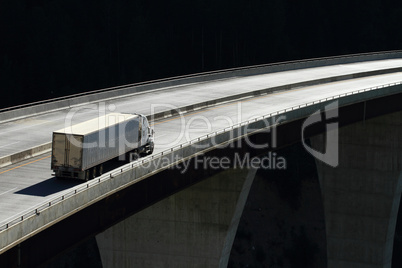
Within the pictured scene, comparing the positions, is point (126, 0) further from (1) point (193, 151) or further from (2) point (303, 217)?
(1) point (193, 151)

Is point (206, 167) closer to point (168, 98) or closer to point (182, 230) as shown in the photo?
point (182, 230)


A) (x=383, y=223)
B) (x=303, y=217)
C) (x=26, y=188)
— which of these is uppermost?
(x=26, y=188)

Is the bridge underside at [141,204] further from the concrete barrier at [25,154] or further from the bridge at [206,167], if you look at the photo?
the concrete barrier at [25,154]

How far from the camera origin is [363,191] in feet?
188

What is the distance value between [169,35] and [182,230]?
8078 centimetres

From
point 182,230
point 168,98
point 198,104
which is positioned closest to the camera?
point 182,230

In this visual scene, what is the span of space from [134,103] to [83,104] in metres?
3.25

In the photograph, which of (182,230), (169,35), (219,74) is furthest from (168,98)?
(169,35)

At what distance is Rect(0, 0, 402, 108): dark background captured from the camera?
10650cm

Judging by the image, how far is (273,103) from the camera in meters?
49.7

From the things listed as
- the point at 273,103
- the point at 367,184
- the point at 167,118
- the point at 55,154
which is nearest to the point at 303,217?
the point at 367,184

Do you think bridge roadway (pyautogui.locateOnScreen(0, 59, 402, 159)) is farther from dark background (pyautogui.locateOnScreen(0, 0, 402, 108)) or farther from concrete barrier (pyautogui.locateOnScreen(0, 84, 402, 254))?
dark background (pyautogui.locateOnScreen(0, 0, 402, 108))

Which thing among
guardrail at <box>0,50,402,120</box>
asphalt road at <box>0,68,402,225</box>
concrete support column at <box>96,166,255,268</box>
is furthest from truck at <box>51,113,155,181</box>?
guardrail at <box>0,50,402,120</box>

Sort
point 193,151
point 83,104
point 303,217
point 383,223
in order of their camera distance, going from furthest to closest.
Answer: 1. point 303,217
2. point 383,223
3. point 83,104
4. point 193,151
